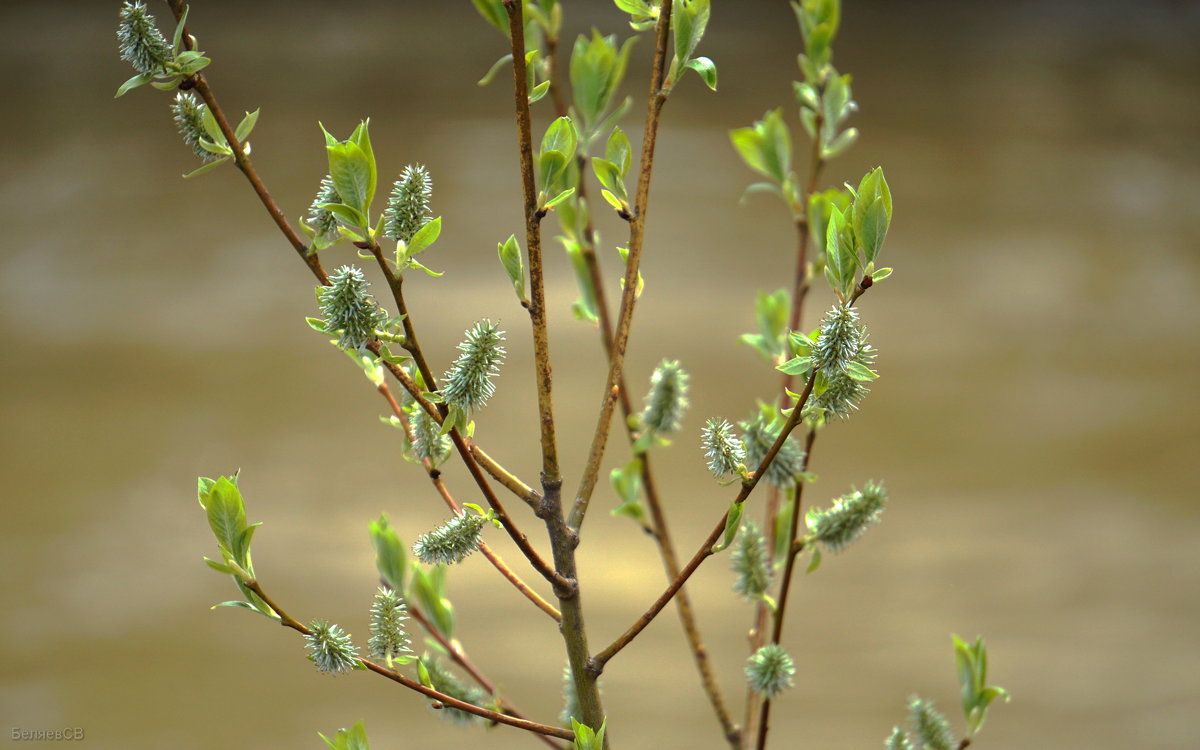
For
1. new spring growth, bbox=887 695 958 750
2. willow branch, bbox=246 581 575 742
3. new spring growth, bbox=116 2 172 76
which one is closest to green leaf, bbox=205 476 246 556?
willow branch, bbox=246 581 575 742

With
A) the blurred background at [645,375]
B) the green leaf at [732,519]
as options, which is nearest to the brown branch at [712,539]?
the green leaf at [732,519]

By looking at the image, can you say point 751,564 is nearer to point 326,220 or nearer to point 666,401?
point 666,401

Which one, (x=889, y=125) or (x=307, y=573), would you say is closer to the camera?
(x=307, y=573)

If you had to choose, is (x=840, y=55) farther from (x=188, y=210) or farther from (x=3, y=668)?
(x=3, y=668)

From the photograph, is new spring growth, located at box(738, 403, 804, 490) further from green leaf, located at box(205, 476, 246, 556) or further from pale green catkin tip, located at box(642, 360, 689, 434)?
green leaf, located at box(205, 476, 246, 556)

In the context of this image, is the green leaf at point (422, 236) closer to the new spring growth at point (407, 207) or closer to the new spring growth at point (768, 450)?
the new spring growth at point (407, 207)

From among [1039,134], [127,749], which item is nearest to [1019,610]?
[1039,134]

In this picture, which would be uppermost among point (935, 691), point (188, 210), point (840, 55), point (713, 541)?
point (840, 55)
